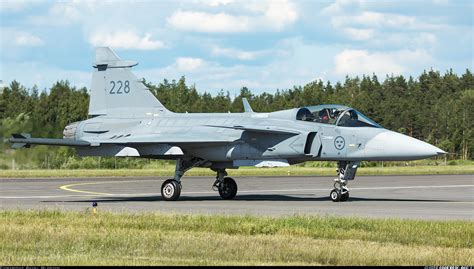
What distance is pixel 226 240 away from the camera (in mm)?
14391

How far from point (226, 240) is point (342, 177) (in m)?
10.0

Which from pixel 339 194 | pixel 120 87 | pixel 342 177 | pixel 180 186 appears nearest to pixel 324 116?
pixel 342 177

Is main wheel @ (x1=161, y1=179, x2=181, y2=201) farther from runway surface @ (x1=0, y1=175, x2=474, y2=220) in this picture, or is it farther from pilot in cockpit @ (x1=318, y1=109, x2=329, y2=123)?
pilot in cockpit @ (x1=318, y1=109, x2=329, y2=123)

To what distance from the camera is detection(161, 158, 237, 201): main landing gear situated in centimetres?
2533

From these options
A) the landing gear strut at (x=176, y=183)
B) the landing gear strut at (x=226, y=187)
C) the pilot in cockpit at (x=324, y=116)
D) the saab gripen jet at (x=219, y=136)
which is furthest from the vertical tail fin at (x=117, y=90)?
the pilot in cockpit at (x=324, y=116)

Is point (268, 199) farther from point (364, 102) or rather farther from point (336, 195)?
point (364, 102)

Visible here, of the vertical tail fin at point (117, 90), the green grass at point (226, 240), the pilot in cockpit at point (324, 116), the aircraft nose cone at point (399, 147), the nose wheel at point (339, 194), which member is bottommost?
the green grass at point (226, 240)

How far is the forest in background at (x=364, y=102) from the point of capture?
193 ft

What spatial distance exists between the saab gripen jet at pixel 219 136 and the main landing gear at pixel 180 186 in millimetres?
28

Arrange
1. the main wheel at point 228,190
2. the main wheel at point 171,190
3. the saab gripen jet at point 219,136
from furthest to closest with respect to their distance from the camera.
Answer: the main wheel at point 228,190, the main wheel at point 171,190, the saab gripen jet at point 219,136

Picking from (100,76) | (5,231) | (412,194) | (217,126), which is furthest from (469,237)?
(100,76)

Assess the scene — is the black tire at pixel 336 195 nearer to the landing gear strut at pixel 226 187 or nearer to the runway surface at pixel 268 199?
the runway surface at pixel 268 199

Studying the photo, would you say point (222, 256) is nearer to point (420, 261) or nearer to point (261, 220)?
point (420, 261)

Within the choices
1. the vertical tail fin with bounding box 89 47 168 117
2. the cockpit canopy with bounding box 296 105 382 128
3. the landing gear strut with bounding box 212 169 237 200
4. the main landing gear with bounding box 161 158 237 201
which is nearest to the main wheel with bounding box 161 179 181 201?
the main landing gear with bounding box 161 158 237 201
